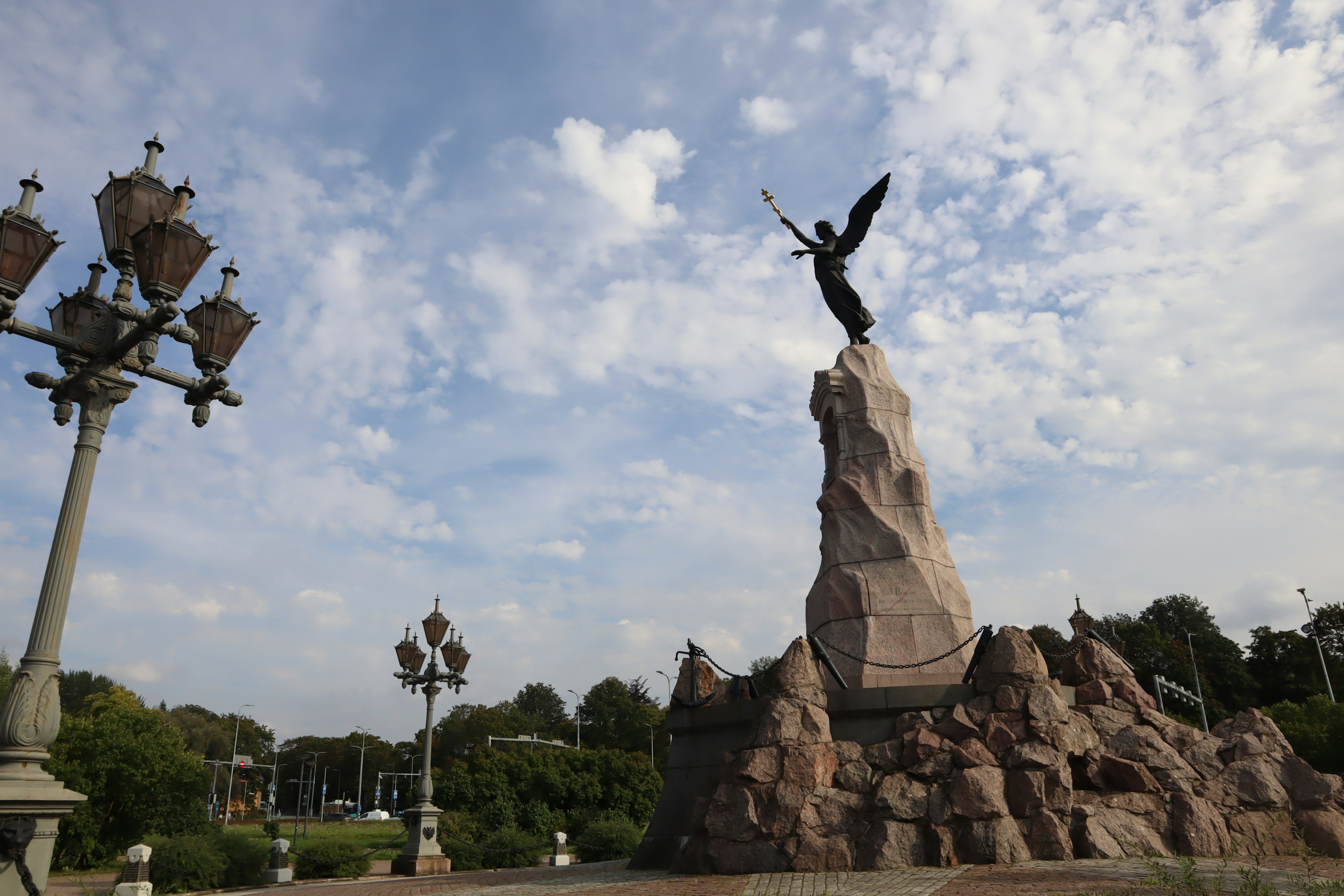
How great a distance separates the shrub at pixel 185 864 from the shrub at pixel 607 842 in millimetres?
8023

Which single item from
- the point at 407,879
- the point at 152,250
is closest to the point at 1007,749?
the point at 152,250

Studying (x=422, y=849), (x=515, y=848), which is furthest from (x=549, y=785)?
(x=422, y=849)

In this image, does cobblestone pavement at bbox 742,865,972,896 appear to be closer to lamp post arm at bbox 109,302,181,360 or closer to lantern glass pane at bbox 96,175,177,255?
lamp post arm at bbox 109,302,181,360

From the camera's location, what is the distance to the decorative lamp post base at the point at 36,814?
18.7ft

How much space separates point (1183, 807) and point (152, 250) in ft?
40.3

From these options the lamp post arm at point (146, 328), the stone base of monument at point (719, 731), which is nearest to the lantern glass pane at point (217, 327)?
the lamp post arm at point (146, 328)

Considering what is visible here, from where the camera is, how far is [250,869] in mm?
16547

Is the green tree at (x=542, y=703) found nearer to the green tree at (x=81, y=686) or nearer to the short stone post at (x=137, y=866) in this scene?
the green tree at (x=81, y=686)

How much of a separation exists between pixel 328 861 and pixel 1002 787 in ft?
46.9

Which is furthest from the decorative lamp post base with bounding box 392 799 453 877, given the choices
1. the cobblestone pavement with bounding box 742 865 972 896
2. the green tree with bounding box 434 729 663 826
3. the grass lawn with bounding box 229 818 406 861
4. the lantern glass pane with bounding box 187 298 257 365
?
the lantern glass pane with bounding box 187 298 257 365

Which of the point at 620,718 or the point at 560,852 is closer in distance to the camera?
the point at 560,852

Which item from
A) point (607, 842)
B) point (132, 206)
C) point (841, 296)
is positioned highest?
point (841, 296)

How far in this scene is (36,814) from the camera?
580 cm

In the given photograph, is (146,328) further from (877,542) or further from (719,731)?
(877,542)
